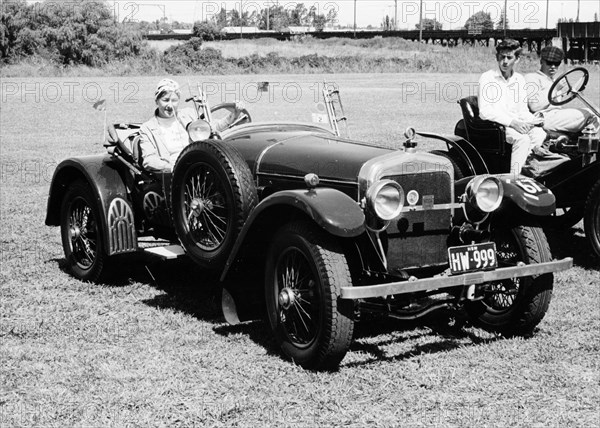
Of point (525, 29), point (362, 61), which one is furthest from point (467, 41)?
point (362, 61)

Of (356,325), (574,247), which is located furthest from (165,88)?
(574,247)

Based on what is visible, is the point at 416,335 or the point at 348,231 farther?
the point at 416,335

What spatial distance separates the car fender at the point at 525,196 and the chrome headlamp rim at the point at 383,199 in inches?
30.8

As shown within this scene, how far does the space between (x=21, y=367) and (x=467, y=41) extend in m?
63.8

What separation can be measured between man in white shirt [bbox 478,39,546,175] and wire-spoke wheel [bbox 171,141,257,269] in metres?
3.13

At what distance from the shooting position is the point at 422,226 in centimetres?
516

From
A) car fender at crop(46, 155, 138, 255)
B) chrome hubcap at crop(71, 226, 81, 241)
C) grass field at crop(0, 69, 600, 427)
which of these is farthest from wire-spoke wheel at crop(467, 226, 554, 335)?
chrome hubcap at crop(71, 226, 81, 241)

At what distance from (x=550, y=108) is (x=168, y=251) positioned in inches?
165

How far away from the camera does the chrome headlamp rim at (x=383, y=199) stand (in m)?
4.82

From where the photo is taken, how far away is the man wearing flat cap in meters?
8.01

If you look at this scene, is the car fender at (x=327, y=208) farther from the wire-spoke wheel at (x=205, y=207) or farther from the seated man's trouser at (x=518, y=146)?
the seated man's trouser at (x=518, y=146)

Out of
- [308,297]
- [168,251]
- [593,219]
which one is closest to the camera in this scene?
[308,297]

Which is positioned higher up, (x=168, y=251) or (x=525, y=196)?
(x=525, y=196)

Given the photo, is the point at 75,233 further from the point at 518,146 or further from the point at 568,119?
the point at 568,119
